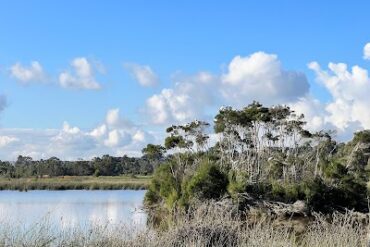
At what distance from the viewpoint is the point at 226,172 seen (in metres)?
39.5

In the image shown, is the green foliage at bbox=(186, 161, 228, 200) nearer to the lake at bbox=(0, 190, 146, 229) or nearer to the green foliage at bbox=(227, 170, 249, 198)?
the green foliage at bbox=(227, 170, 249, 198)

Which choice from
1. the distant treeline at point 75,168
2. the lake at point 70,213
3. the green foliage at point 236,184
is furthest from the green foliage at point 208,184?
the distant treeline at point 75,168

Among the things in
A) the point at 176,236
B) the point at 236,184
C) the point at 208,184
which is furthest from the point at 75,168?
the point at 176,236

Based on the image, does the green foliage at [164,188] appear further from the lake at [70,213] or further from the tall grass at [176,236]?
the tall grass at [176,236]

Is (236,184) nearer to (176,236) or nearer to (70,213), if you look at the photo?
(70,213)

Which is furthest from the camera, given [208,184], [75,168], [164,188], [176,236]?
[75,168]

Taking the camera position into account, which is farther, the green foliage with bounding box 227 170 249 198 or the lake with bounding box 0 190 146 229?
the green foliage with bounding box 227 170 249 198

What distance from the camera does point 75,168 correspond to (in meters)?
114

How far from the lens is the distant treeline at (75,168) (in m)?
110

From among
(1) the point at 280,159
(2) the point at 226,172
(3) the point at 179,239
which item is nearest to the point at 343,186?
(2) the point at 226,172

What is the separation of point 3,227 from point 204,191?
88.5ft

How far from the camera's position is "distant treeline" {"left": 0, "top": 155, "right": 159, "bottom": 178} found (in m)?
110

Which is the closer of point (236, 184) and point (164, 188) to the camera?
point (236, 184)

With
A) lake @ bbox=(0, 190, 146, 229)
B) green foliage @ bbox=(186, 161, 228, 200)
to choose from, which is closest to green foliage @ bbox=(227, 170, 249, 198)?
green foliage @ bbox=(186, 161, 228, 200)
